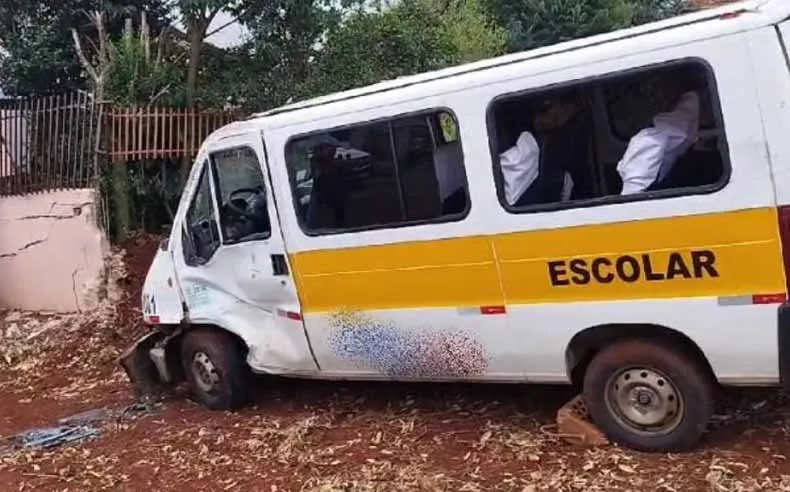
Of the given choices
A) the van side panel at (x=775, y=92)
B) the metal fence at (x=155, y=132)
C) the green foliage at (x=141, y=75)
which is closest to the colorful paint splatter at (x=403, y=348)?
the van side panel at (x=775, y=92)

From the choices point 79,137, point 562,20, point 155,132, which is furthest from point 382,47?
point 562,20

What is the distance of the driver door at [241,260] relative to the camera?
6.32 metres

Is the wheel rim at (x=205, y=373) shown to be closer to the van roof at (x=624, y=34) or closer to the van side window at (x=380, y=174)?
the van side window at (x=380, y=174)

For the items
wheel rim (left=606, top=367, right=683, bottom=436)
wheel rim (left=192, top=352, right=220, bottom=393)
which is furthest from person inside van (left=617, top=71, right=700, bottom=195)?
wheel rim (left=192, top=352, right=220, bottom=393)

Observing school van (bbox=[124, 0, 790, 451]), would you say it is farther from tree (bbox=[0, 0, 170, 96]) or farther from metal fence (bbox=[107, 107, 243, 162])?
tree (bbox=[0, 0, 170, 96])

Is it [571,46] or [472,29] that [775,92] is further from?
[472,29]

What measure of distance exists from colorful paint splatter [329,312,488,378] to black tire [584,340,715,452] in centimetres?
70

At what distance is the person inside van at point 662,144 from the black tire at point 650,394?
854 millimetres

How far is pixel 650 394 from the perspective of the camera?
201 inches

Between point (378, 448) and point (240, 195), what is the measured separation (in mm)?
1983

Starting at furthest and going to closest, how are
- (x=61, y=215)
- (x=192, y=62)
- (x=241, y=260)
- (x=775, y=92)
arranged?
(x=192, y=62) → (x=61, y=215) → (x=241, y=260) → (x=775, y=92)

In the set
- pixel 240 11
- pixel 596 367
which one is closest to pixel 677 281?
pixel 596 367

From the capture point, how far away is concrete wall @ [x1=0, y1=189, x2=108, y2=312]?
34.2 feet

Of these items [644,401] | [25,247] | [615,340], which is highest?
[25,247]
